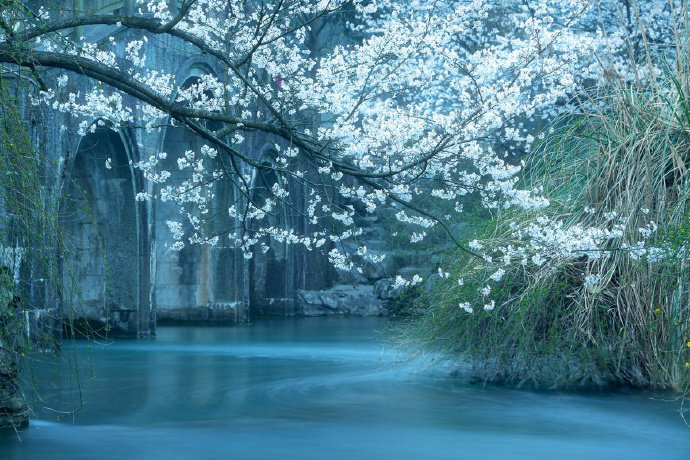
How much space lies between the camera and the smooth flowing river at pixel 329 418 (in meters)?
6.03

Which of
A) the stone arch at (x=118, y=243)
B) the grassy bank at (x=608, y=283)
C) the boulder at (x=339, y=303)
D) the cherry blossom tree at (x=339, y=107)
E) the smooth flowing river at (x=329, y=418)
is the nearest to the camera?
the smooth flowing river at (x=329, y=418)

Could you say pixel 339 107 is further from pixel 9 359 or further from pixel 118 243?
pixel 118 243

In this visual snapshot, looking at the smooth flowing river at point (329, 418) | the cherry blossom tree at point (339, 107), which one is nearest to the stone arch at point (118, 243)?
the cherry blossom tree at point (339, 107)

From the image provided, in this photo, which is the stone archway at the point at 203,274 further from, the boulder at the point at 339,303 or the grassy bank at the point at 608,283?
the grassy bank at the point at 608,283

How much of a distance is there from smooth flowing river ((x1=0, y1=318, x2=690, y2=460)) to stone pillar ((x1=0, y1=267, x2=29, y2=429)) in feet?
0.54

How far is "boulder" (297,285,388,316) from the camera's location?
2341 cm

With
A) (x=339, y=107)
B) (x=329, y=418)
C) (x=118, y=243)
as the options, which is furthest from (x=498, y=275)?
(x=118, y=243)

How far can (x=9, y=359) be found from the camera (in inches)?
229

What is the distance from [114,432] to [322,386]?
287 cm

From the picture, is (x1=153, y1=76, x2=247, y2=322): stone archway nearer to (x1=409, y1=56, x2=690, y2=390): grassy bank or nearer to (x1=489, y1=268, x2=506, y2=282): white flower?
(x1=409, y1=56, x2=690, y2=390): grassy bank

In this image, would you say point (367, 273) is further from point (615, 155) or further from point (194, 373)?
point (615, 155)

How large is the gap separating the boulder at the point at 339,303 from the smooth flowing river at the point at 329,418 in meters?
12.6

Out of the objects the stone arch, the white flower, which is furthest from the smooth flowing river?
the stone arch

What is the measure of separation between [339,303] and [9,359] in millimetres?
18016
